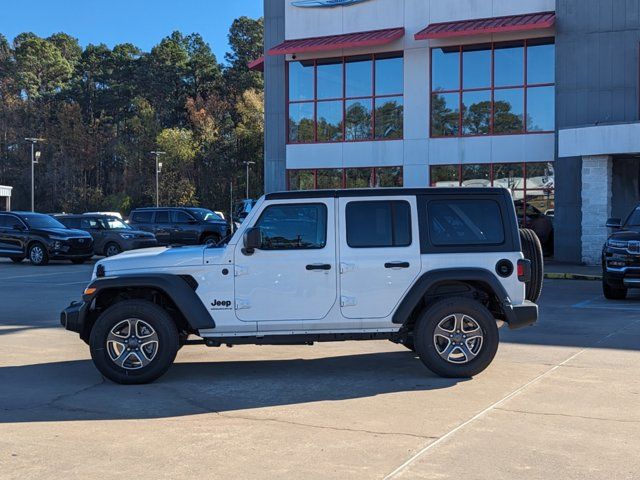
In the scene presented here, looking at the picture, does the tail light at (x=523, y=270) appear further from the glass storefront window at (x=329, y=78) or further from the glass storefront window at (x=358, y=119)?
the glass storefront window at (x=329, y=78)

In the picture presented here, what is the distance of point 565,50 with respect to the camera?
24.5 meters

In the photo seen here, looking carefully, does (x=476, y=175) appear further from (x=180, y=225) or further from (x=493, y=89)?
(x=180, y=225)

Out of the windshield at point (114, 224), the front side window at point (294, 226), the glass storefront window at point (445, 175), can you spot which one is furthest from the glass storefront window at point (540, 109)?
the front side window at point (294, 226)

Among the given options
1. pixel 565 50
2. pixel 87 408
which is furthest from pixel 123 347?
pixel 565 50

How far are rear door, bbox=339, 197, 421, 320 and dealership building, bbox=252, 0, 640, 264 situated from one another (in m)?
16.8

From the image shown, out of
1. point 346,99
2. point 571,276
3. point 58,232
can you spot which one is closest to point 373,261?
point 571,276

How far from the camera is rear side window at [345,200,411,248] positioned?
7.55m

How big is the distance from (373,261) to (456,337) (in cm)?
A: 111

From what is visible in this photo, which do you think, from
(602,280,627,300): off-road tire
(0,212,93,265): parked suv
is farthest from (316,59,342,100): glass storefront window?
(602,280,627,300): off-road tire

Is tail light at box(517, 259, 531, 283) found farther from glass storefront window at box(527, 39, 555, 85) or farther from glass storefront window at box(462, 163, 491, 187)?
glass storefront window at box(527, 39, 555, 85)

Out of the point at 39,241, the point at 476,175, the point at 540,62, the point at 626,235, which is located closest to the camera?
the point at 626,235

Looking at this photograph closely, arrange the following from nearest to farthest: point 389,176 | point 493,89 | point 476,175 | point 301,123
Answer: point 493,89, point 476,175, point 389,176, point 301,123

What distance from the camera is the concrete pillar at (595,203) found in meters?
22.7

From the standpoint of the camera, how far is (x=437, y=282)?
7445mm
